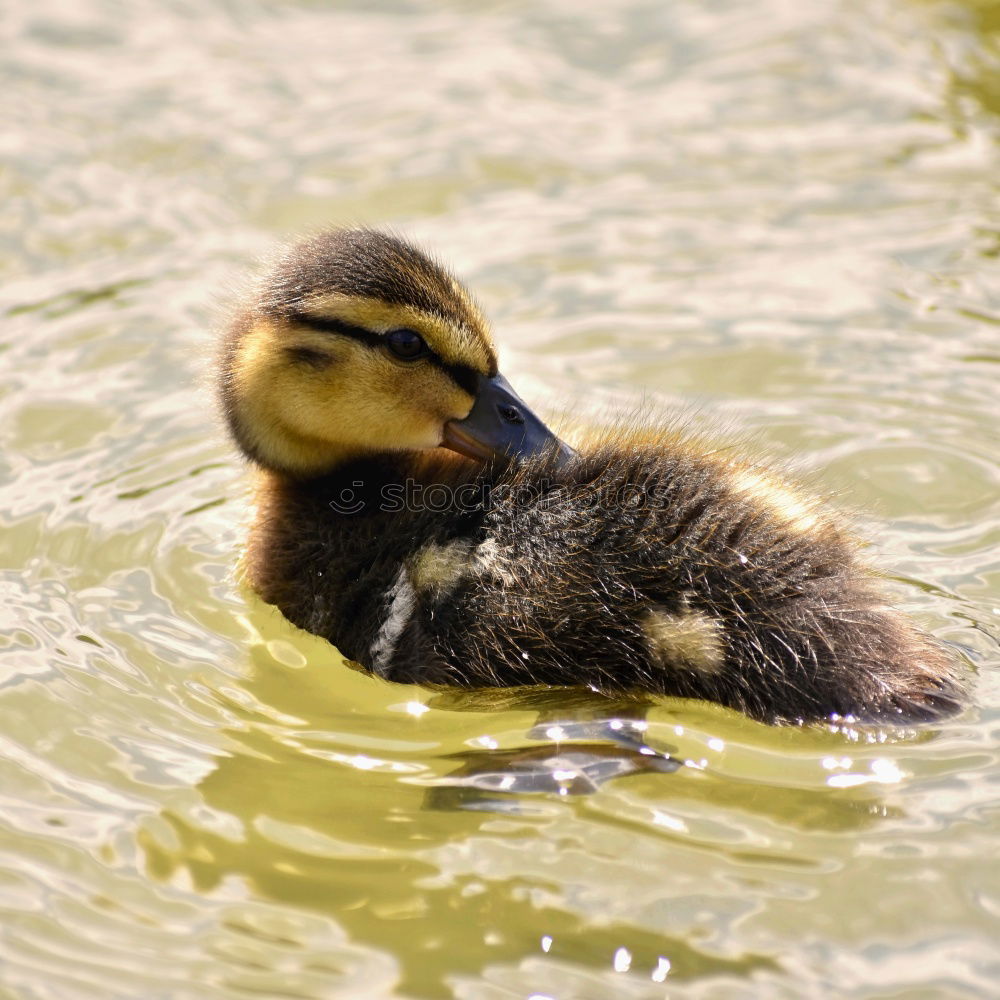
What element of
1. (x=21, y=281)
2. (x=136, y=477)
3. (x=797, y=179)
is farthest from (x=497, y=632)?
(x=797, y=179)

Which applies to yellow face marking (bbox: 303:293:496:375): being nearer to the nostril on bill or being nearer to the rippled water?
the nostril on bill

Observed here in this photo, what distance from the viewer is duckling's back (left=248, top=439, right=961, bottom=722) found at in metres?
3.13

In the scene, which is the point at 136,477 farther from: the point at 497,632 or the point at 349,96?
the point at 349,96

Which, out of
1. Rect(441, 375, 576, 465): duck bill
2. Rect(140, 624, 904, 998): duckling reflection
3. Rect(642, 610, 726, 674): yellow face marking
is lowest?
Rect(140, 624, 904, 998): duckling reflection

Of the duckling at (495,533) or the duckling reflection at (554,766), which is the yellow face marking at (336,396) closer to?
the duckling at (495,533)

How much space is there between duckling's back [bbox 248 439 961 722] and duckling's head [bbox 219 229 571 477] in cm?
23

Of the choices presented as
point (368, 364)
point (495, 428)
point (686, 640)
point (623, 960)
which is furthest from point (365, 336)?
A: point (623, 960)

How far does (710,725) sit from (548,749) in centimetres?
35

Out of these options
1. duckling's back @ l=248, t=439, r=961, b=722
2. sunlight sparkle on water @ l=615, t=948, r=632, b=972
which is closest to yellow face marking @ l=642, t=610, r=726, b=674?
duckling's back @ l=248, t=439, r=961, b=722

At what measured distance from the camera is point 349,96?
701 cm

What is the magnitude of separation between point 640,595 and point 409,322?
0.91 m

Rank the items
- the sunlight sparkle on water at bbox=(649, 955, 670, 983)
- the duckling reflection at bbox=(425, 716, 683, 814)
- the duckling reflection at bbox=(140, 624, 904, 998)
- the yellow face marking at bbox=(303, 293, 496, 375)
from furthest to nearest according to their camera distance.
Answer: the yellow face marking at bbox=(303, 293, 496, 375) → the duckling reflection at bbox=(425, 716, 683, 814) → the duckling reflection at bbox=(140, 624, 904, 998) → the sunlight sparkle on water at bbox=(649, 955, 670, 983)

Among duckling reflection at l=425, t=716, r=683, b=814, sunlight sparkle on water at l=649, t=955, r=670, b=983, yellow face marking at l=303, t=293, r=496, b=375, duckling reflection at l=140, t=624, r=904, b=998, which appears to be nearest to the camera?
sunlight sparkle on water at l=649, t=955, r=670, b=983

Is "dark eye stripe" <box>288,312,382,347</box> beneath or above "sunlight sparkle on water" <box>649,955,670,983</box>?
above
